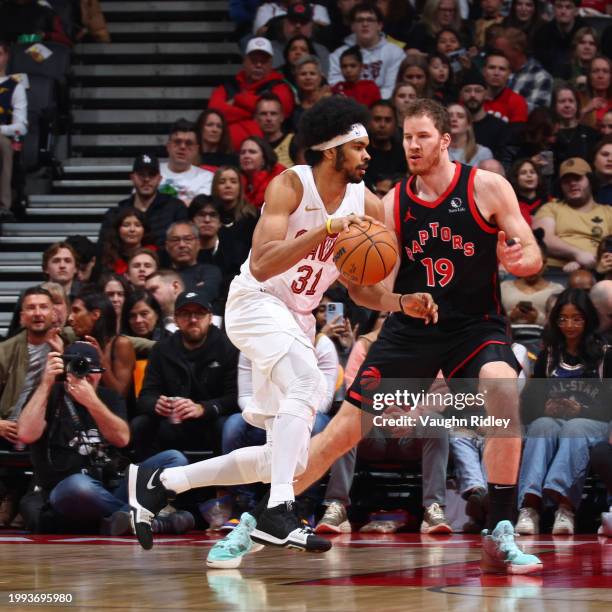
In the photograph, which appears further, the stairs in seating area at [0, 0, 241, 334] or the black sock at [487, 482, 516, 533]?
the stairs in seating area at [0, 0, 241, 334]

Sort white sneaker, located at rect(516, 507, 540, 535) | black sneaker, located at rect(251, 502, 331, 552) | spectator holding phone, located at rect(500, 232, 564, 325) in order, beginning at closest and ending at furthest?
black sneaker, located at rect(251, 502, 331, 552) < white sneaker, located at rect(516, 507, 540, 535) < spectator holding phone, located at rect(500, 232, 564, 325)

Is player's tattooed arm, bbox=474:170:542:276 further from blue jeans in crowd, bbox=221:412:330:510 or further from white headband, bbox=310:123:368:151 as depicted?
blue jeans in crowd, bbox=221:412:330:510

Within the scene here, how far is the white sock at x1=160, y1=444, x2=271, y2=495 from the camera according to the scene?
529 centimetres

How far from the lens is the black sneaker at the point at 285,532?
4816mm

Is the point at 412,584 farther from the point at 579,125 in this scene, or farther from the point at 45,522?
the point at 579,125

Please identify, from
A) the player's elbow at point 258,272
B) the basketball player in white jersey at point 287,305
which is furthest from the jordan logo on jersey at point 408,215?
the player's elbow at point 258,272

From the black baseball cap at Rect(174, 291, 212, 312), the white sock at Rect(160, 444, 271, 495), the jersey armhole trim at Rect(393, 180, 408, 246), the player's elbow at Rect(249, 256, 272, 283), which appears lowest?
the white sock at Rect(160, 444, 271, 495)

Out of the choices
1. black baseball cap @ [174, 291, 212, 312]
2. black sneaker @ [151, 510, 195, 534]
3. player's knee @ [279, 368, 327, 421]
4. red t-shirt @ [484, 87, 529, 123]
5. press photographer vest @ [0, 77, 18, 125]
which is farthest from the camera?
red t-shirt @ [484, 87, 529, 123]

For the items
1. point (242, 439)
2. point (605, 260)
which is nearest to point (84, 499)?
point (242, 439)

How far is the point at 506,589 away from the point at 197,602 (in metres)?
1.09

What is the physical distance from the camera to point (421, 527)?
298 inches

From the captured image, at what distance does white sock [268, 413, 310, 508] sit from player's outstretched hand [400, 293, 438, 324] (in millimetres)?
611

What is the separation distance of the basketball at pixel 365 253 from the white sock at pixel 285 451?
0.62m

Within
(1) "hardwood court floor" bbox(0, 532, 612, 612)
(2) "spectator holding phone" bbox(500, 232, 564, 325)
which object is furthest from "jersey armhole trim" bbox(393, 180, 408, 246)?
(2) "spectator holding phone" bbox(500, 232, 564, 325)
